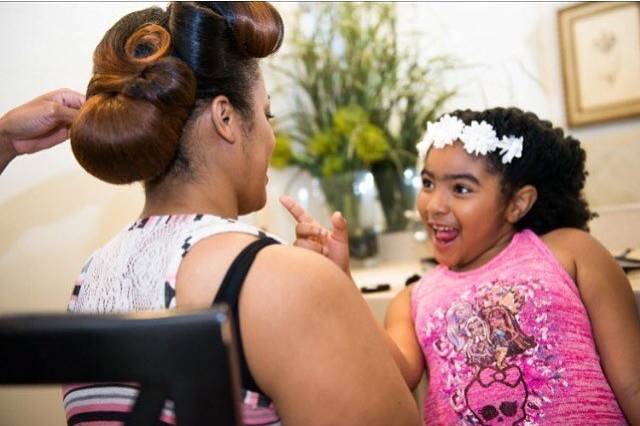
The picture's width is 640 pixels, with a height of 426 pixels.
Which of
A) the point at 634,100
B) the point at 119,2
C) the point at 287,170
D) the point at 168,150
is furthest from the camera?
the point at 287,170

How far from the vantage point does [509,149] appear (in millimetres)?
1319

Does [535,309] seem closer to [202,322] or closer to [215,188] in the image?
[215,188]

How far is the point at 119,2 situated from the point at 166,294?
1013 mm

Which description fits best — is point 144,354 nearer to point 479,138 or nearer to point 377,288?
point 479,138

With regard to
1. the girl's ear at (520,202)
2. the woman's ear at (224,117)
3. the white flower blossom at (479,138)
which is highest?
the woman's ear at (224,117)

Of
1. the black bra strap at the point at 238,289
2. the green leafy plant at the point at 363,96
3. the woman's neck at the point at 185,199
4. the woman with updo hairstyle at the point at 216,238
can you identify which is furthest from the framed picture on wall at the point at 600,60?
the black bra strap at the point at 238,289

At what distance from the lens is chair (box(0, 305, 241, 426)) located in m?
0.43

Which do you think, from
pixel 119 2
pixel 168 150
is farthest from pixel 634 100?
pixel 168 150

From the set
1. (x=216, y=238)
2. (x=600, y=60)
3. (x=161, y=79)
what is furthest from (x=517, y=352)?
(x=600, y=60)

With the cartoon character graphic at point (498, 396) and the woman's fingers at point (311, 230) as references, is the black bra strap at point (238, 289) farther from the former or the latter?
the cartoon character graphic at point (498, 396)

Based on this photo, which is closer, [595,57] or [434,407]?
[434,407]

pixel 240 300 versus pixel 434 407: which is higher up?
pixel 240 300

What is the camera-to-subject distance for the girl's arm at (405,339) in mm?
1223

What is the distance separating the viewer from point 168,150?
2.53ft
